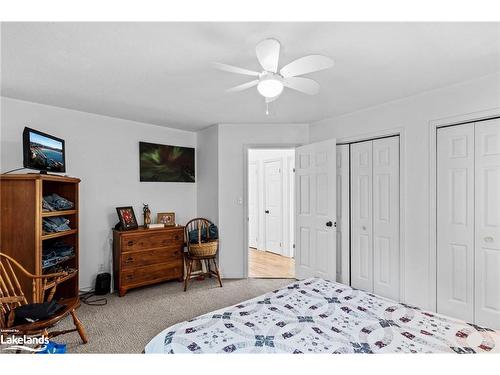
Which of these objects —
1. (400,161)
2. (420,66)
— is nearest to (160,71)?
(420,66)

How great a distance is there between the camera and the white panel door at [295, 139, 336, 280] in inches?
140

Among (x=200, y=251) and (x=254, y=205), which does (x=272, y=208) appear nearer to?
(x=254, y=205)

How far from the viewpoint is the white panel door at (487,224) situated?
2.41m

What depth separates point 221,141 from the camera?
409cm

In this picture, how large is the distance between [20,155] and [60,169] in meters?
0.55

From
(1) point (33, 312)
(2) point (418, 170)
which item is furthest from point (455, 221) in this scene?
(1) point (33, 312)

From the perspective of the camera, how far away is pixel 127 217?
3.65m

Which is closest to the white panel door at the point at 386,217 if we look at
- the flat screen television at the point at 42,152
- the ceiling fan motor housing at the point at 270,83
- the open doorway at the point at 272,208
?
the open doorway at the point at 272,208

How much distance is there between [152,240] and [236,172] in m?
1.54

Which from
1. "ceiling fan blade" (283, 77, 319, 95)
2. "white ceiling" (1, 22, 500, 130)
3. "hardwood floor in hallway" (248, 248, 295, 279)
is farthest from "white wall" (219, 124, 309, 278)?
"ceiling fan blade" (283, 77, 319, 95)

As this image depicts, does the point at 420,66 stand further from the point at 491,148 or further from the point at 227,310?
the point at 227,310

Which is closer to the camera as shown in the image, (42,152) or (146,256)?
(42,152)

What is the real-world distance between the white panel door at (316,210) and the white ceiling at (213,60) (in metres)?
0.76

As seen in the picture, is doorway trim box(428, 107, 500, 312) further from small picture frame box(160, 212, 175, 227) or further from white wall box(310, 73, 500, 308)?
small picture frame box(160, 212, 175, 227)
